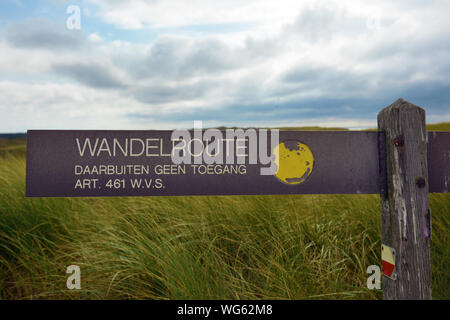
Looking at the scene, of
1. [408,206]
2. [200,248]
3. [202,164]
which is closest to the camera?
[408,206]

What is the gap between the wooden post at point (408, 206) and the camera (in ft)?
5.55

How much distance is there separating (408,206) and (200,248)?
1.71 meters

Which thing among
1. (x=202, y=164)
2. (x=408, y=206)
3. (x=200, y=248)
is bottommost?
(x=200, y=248)

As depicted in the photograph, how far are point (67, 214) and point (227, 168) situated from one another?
2.45 m

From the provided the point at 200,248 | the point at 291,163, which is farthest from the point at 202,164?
the point at 200,248

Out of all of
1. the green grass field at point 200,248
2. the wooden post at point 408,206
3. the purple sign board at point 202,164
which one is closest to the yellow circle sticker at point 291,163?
the purple sign board at point 202,164

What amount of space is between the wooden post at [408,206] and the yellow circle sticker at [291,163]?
1.64ft

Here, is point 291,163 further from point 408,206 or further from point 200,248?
point 200,248

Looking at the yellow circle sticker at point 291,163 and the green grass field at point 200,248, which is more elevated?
the yellow circle sticker at point 291,163

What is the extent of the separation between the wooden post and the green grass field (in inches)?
17.1

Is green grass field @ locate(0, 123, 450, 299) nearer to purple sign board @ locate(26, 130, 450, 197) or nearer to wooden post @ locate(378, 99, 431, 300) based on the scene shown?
wooden post @ locate(378, 99, 431, 300)

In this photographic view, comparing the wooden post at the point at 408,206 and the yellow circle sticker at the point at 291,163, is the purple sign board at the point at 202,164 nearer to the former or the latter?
the yellow circle sticker at the point at 291,163

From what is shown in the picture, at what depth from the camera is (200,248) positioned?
2.68 m

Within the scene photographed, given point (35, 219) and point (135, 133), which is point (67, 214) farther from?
point (135, 133)
